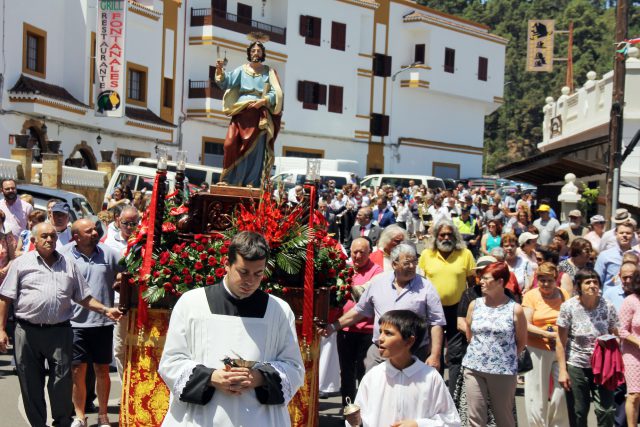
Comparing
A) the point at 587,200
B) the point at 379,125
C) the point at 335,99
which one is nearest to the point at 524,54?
the point at 379,125

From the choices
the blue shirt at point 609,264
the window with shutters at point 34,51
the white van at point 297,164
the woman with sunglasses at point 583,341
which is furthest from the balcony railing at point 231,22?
the woman with sunglasses at point 583,341

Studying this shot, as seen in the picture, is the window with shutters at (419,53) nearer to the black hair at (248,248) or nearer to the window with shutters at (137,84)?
the window with shutters at (137,84)

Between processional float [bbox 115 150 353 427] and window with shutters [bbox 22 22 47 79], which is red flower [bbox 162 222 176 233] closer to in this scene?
processional float [bbox 115 150 353 427]

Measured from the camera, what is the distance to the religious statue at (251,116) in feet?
31.6

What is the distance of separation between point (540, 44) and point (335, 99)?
390 inches

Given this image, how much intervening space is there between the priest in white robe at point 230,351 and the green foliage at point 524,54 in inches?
2718

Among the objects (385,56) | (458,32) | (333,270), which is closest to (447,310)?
(333,270)

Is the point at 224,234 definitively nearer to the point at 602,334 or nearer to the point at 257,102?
the point at 257,102

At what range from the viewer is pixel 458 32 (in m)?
54.7

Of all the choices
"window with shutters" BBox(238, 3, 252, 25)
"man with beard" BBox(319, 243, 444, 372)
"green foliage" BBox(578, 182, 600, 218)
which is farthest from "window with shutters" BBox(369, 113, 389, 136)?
"man with beard" BBox(319, 243, 444, 372)

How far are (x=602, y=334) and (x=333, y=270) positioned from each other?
238 cm

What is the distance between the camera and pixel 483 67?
56125mm

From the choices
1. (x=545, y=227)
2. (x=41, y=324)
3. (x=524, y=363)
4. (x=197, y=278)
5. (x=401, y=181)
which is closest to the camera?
(x=197, y=278)

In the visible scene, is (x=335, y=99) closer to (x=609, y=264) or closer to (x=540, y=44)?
(x=540, y=44)
